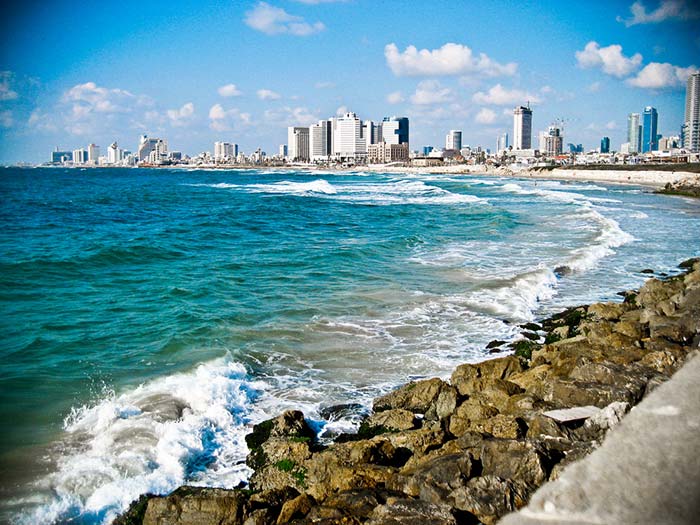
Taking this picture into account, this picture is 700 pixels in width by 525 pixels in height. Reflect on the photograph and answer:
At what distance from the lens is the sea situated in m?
7.43

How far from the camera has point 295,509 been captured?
5.47 m

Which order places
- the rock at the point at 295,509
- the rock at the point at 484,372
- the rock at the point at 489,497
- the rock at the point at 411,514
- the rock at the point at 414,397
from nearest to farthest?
the rock at the point at 411,514 → the rock at the point at 489,497 → the rock at the point at 295,509 → the rock at the point at 414,397 → the rock at the point at 484,372

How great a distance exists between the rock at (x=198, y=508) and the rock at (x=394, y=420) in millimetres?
2456

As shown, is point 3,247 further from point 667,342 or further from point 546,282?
point 667,342

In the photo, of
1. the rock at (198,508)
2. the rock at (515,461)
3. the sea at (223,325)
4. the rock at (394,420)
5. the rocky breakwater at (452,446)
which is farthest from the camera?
the rock at (394,420)

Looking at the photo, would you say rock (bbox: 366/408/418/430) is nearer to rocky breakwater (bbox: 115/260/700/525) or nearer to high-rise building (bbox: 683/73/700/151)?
rocky breakwater (bbox: 115/260/700/525)

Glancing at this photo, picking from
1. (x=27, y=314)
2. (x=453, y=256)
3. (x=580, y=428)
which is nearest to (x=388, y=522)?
(x=580, y=428)

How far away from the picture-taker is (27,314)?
46.4ft

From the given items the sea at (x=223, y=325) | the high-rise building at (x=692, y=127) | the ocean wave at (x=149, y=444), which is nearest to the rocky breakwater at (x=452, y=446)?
the ocean wave at (x=149, y=444)

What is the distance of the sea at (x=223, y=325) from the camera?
24.4 feet

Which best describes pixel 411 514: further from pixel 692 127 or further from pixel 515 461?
pixel 692 127

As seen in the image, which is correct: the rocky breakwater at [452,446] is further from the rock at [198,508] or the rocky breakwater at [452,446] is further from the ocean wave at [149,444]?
the ocean wave at [149,444]

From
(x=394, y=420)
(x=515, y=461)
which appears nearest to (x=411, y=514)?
(x=515, y=461)

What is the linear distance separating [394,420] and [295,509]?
260cm
